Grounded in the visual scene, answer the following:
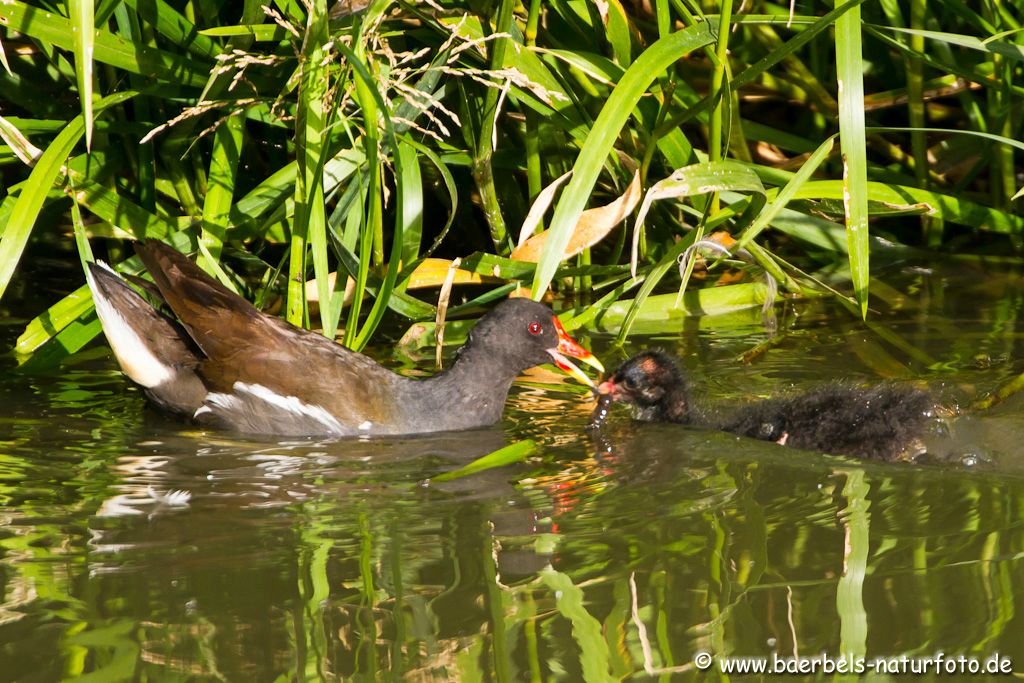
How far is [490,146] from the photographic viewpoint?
438 centimetres

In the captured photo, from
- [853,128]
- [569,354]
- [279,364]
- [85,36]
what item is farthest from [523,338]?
[85,36]

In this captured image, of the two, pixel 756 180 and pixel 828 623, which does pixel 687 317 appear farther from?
pixel 828 623

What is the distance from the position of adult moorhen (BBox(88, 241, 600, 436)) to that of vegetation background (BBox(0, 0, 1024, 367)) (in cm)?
16

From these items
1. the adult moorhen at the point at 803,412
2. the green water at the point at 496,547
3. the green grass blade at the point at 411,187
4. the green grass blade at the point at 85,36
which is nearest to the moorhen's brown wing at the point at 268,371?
the green water at the point at 496,547

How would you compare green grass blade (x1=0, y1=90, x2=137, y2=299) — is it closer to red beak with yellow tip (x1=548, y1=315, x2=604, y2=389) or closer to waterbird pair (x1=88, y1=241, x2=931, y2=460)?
waterbird pair (x1=88, y1=241, x2=931, y2=460)

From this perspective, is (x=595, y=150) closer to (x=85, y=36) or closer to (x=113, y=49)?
(x=85, y=36)

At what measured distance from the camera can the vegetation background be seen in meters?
3.68

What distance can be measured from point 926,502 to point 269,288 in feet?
7.80

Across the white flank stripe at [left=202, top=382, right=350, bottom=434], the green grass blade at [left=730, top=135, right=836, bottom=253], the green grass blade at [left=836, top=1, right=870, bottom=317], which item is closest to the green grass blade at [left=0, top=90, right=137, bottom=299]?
the white flank stripe at [left=202, top=382, right=350, bottom=434]

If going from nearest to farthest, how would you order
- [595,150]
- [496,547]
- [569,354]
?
[496,547]
[595,150]
[569,354]

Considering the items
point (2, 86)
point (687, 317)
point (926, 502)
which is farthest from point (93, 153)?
point (926, 502)

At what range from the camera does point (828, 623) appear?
2.46 m

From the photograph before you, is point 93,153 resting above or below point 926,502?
above

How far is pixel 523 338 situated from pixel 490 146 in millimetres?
670
